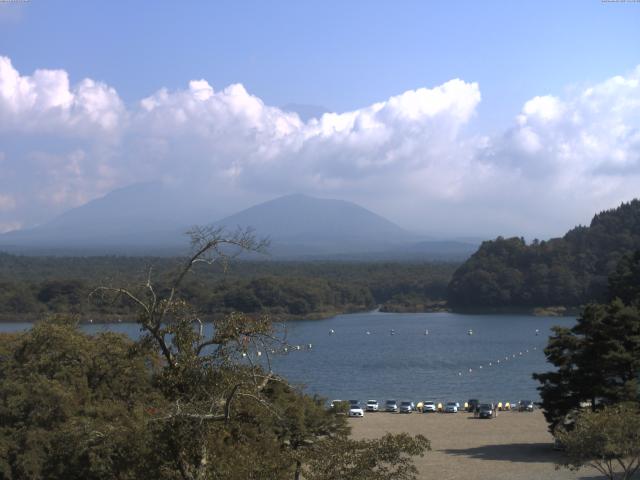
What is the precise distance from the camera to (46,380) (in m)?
11.5

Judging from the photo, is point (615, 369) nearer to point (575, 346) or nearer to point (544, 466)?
point (575, 346)

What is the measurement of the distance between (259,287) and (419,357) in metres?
19.6

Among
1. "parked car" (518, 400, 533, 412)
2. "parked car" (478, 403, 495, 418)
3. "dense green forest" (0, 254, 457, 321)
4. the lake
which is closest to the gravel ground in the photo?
"parked car" (478, 403, 495, 418)

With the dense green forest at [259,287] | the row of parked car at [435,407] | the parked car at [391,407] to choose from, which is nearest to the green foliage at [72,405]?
the row of parked car at [435,407]

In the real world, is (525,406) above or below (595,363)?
below

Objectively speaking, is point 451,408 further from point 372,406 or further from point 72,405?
point 72,405

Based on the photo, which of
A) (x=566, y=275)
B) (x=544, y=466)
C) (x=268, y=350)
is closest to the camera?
(x=268, y=350)

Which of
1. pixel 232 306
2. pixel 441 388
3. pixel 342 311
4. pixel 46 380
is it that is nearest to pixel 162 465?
pixel 46 380

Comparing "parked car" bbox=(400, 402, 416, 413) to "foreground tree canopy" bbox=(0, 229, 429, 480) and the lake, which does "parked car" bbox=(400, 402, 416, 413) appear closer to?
the lake

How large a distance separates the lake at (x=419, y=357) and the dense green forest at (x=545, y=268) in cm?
321

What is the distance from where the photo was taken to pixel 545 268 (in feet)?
221

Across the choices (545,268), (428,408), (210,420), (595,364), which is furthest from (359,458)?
(545,268)

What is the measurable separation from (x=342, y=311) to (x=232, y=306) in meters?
14.4

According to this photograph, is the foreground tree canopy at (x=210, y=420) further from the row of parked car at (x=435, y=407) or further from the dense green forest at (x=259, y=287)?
the dense green forest at (x=259, y=287)
